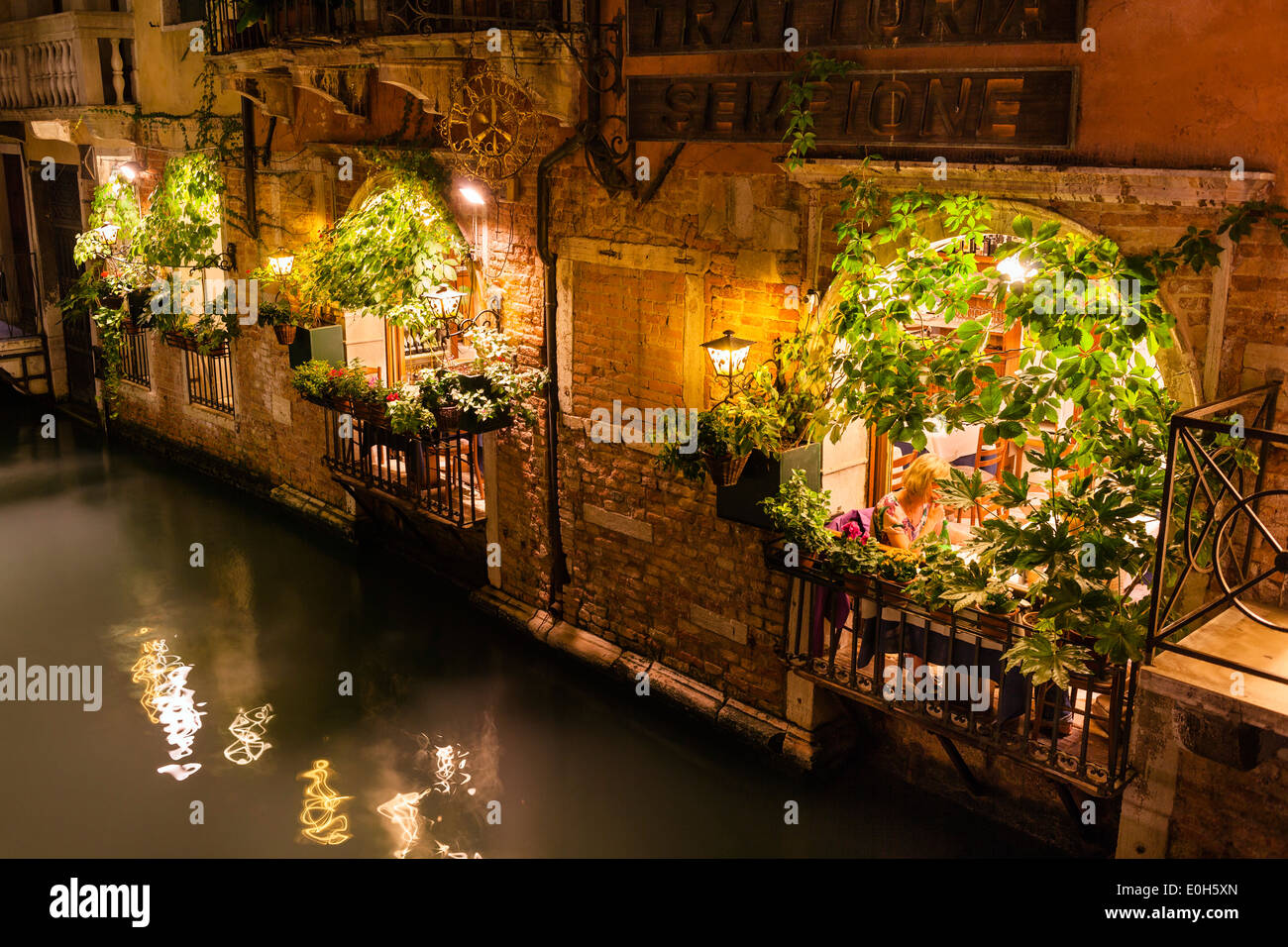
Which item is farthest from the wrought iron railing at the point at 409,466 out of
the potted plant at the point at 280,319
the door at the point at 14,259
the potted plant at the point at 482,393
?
the door at the point at 14,259

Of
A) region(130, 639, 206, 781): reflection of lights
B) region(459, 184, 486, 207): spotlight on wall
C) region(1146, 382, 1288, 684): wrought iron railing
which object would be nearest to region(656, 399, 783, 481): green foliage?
region(1146, 382, 1288, 684): wrought iron railing

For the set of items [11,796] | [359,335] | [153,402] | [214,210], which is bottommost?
Result: [11,796]

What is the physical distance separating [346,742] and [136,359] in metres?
9.11

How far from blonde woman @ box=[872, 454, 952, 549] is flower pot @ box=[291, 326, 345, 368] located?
19.3ft

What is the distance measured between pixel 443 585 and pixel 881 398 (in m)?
5.89

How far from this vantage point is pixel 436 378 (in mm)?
8875

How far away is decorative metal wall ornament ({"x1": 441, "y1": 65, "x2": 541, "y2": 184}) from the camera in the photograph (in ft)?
27.1

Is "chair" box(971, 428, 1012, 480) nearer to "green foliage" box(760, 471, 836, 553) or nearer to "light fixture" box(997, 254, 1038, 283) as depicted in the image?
"light fixture" box(997, 254, 1038, 283)

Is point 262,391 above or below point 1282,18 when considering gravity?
below

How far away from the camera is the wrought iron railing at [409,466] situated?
9.42 m

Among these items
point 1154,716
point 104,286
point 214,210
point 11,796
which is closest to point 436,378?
point 11,796

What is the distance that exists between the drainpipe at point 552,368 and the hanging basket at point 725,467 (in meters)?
2.15

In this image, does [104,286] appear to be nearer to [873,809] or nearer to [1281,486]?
[873,809]

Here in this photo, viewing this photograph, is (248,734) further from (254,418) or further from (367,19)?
(254,418)
